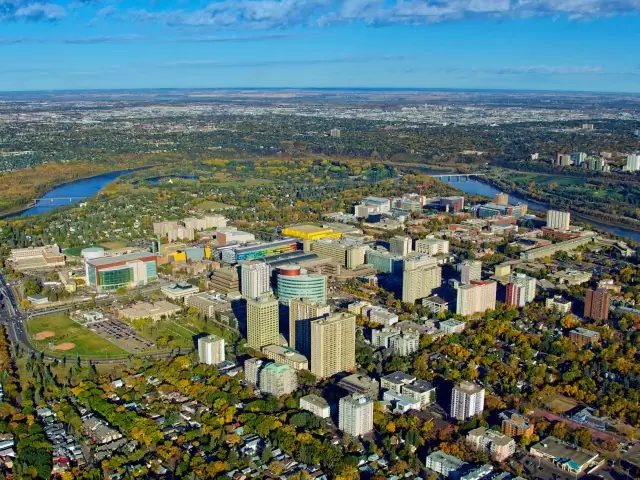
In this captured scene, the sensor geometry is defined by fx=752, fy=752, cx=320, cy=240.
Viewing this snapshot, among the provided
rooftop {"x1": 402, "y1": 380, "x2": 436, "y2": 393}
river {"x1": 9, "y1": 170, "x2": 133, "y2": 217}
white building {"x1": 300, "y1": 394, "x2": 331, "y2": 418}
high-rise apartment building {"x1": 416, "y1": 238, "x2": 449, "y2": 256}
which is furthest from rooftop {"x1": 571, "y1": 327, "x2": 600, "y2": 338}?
river {"x1": 9, "y1": 170, "x2": 133, "y2": 217}

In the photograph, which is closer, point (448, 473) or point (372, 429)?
point (448, 473)

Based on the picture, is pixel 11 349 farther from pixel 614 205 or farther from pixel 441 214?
pixel 614 205

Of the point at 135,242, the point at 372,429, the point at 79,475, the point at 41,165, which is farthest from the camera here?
the point at 41,165

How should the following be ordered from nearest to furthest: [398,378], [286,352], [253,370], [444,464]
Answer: [444,464], [398,378], [253,370], [286,352]

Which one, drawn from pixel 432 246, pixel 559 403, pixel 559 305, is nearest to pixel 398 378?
pixel 559 403

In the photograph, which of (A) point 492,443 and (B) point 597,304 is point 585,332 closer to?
(B) point 597,304

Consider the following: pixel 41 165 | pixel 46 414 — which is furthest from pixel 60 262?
pixel 41 165

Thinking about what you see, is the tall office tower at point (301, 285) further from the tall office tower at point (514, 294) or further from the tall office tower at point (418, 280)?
the tall office tower at point (514, 294)
